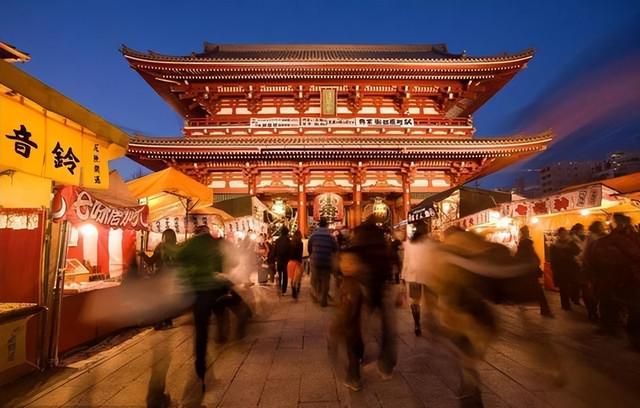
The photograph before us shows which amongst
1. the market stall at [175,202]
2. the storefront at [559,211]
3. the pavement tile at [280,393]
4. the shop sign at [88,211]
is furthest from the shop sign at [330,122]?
the pavement tile at [280,393]

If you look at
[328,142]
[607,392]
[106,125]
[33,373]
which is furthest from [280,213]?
[607,392]

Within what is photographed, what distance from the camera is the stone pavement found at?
4.06 meters

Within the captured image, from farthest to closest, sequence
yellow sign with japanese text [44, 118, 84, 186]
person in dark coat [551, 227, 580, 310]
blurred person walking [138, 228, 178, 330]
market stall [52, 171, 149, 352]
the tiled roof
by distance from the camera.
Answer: the tiled roof → person in dark coat [551, 227, 580, 310] → market stall [52, 171, 149, 352] → yellow sign with japanese text [44, 118, 84, 186] → blurred person walking [138, 228, 178, 330]

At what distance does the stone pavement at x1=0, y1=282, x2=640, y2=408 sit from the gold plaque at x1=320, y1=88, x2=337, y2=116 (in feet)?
47.4

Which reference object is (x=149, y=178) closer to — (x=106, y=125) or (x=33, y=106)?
(x=106, y=125)

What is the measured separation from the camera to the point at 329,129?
1912 centimetres

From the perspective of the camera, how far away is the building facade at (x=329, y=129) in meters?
17.7

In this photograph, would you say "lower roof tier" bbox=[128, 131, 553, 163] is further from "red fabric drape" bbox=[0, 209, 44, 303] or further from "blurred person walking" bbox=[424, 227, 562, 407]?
"blurred person walking" bbox=[424, 227, 562, 407]

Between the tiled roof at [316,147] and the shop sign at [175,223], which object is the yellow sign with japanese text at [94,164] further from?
the tiled roof at [316,147]

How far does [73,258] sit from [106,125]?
17.4 feet

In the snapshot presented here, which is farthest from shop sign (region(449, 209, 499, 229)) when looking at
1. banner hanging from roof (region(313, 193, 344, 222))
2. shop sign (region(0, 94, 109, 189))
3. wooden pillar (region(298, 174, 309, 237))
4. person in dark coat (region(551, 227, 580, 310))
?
shop sign (region(0, 94, 109, 189))

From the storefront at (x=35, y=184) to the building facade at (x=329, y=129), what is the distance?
11.9 m

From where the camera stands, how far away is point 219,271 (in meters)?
4.15

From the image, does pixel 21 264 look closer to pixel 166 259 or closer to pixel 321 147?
pixel 166 259
